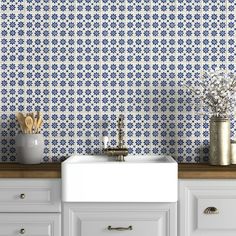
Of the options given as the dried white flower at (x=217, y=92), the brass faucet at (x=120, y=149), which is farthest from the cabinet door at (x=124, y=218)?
the dried white flower at (x=217, y=92)

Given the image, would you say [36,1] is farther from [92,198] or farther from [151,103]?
[92,198]

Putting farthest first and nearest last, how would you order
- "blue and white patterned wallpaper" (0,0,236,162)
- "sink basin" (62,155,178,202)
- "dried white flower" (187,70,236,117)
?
"blue and white patterned wallpaper" (0,0,236,162), "dried white flower" (187,70,236,117), "sink basin" (62,155,178,202)

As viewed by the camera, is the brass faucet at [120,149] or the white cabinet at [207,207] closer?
the white cabinet at [207,207]

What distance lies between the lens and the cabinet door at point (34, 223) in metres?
2.40

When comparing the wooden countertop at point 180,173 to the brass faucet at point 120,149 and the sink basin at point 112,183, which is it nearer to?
the sink basin at point 112,183

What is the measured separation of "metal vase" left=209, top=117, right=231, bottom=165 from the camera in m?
2.59

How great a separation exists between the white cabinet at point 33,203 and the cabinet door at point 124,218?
0.07m

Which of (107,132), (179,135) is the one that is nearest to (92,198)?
(107,132)

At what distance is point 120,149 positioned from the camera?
2.70 meters

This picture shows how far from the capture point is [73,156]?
2.76 meters

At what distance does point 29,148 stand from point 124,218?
2.30 feet

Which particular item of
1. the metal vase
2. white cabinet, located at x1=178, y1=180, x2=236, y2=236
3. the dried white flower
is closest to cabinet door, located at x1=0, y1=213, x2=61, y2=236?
white cabinet, located at x1=178, y1=180, x2=236, y2=236

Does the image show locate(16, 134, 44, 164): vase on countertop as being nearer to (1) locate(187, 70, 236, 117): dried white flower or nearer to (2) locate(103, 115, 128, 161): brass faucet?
(2) locate(103, 115, 128, 161): brass faucet

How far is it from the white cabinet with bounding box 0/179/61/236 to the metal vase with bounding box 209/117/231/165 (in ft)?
3.02
